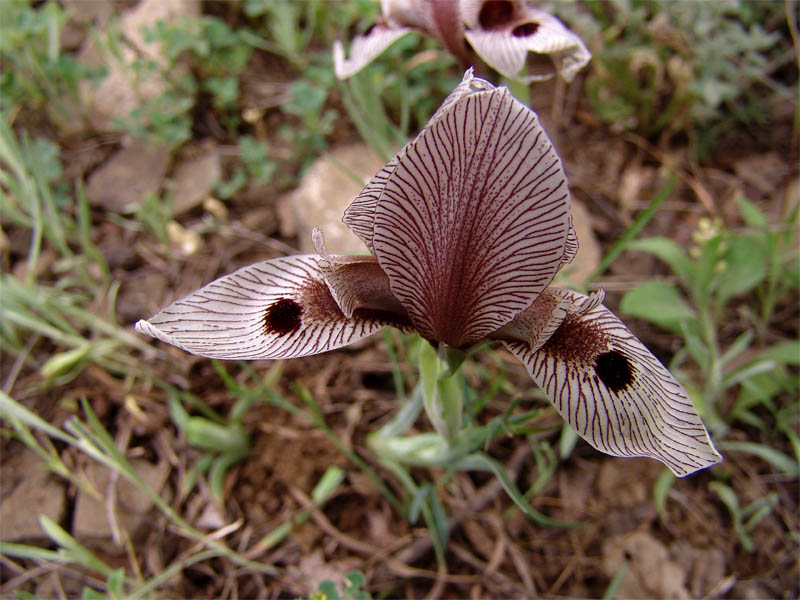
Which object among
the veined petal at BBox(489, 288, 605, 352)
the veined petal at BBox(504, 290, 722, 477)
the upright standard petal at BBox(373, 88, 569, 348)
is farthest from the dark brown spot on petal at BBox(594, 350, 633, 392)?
the upright standard petal at BBox(373, 88, 569, 348)

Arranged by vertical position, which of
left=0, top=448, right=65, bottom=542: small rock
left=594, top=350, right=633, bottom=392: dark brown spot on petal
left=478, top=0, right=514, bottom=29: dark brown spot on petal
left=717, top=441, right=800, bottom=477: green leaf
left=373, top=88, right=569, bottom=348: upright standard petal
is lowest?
left=0, top=448, right=65, bottom=542: small rock

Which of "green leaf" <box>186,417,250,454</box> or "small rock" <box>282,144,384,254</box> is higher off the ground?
"small rock" <box>282,144,384,254</box>

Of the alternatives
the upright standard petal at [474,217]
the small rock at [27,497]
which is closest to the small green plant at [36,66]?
the small rock at [27,497]

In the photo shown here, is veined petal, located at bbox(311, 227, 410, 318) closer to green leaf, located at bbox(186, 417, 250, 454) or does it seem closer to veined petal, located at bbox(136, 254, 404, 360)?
veined petal, located at bbox(136, 254, 404, 360)

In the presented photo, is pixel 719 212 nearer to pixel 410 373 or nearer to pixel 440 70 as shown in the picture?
pixel 440 70

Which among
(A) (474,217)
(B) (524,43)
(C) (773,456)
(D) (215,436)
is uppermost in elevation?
(B) (524,43)

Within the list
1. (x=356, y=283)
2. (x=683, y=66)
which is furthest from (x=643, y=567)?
(x=683, y=66)

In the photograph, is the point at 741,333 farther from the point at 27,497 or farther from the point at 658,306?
the point at 27,497
